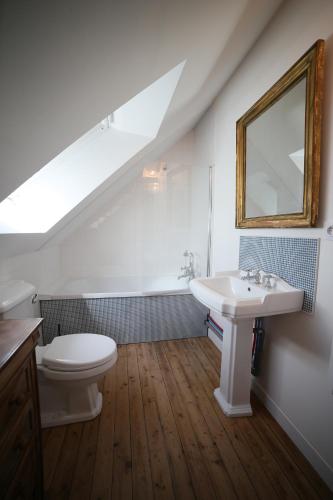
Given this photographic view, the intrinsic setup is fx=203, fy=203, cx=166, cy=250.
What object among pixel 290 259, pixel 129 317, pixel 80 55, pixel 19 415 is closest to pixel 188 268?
pixel 129 317

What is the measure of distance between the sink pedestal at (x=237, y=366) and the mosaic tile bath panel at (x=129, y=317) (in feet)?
2.84

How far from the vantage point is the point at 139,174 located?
276 cm

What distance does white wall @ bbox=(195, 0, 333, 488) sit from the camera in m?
1.00

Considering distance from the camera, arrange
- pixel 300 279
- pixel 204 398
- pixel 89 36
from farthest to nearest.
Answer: pixel 204 398, pixel 300 279, pixel 89 36

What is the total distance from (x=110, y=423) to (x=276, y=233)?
63.8 inches

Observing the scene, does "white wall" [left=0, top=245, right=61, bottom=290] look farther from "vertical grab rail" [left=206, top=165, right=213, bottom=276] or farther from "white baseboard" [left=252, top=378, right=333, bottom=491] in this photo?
"white baseboard" [left=252, top=378, right=333, bottom=491]

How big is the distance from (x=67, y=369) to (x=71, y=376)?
5cm

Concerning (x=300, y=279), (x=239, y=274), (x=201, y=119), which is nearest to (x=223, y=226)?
(x=239, y=274)

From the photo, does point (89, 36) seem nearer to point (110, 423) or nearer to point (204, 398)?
point (110, 423)

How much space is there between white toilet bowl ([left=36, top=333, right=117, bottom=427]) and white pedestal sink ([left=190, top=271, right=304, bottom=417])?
74 cm

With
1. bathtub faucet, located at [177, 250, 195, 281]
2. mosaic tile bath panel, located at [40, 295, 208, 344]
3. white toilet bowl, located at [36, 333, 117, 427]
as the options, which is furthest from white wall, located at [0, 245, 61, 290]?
bathtub faucet, located at [177, 250, 195, 281]

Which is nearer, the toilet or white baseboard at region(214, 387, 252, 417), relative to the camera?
the toilet

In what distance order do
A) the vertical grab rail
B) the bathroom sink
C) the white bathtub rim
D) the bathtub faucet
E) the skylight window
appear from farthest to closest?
the bathtub faucet → the vertical grab rail → the white bathtub rim → the skylight window → the bathroom sink

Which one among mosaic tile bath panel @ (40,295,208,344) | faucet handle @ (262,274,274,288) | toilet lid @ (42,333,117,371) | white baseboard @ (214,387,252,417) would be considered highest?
faucet handle @ (262,274,274,288)
